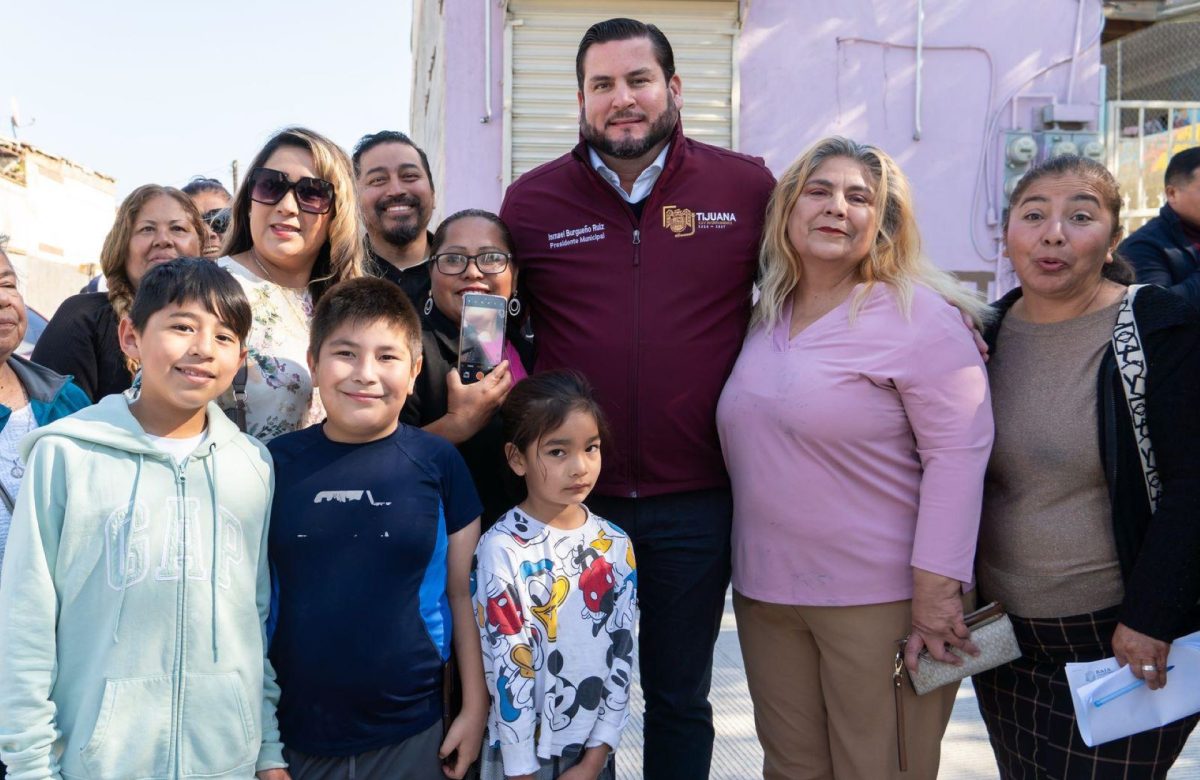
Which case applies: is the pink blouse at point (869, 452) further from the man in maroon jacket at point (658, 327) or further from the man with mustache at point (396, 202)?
the man with mustache at point (396, 202)

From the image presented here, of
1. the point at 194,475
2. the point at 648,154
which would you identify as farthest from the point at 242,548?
the point at 648,154

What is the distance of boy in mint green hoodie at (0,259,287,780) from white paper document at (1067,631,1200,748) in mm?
1982

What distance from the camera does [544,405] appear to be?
8.37 ft

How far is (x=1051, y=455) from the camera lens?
2.40 metres

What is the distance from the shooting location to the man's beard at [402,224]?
146 inches

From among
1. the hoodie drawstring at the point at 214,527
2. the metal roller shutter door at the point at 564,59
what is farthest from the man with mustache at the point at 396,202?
the metal roller shutter door at the point at 564,59

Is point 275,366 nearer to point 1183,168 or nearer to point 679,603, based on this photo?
point 679,603

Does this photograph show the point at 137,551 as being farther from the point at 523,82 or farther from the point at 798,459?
the point at 523,82

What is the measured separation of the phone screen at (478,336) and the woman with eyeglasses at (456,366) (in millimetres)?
24

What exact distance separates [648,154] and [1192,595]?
197 centimetres

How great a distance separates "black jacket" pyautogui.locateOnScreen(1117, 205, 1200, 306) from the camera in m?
4.10

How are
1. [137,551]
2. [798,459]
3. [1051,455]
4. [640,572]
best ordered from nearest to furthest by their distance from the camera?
[137,551], [1051,455], [798,459], [640,572]

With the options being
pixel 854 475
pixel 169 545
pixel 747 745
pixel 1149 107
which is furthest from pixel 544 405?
pixel 1149 107

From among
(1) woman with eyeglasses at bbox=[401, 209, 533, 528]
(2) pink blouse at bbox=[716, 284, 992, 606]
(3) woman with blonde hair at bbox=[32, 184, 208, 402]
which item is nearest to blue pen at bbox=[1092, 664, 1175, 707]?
(2) pink blouse at bbox=[716, 284, 992, 606]
